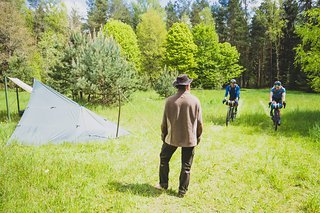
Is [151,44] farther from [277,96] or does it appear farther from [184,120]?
[184,120]

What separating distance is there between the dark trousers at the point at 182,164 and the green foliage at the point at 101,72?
10390 millimetres

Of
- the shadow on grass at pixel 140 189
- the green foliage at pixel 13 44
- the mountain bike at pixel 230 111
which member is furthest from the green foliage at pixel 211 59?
the shadow on grass at pixel 140 189

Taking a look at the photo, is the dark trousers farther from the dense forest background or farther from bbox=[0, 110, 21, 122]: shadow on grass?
the dense forest background

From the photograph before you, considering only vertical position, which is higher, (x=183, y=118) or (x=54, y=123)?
(x=183, y=118)

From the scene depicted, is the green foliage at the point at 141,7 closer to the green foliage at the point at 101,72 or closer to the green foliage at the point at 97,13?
the green foliage at the point at 97,13

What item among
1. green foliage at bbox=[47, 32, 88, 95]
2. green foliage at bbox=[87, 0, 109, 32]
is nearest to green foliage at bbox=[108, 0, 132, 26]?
green foliage at bbox=[87, 0, 109, 32]

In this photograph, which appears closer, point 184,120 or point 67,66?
point 184,120

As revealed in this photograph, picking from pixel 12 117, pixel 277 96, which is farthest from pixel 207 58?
pixel 12 117

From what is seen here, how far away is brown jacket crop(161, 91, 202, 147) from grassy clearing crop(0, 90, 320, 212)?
3.86 ft

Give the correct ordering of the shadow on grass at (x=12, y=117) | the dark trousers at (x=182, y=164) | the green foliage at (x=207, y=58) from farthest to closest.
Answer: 1. the green foliage at (x=207, y=58)
2. the shadow on grass at (x=12, y=117)
3. the dark trousers at (x=182, y=164)

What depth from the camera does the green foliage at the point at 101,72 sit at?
14.4 m

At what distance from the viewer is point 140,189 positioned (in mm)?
4914

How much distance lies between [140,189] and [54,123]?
4.75 metres

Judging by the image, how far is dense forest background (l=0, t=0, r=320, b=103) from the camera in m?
29.8
